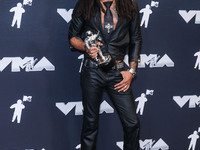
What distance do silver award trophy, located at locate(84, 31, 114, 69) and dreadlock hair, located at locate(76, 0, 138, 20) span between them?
28 centimetres

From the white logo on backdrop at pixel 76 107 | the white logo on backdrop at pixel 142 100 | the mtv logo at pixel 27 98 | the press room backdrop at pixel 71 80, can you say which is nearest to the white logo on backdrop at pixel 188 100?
the press room backdrop at pixel 71 80

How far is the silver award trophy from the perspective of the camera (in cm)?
217

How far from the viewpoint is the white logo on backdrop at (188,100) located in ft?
10.3

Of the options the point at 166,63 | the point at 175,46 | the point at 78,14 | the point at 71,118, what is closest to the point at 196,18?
the point at 175,46

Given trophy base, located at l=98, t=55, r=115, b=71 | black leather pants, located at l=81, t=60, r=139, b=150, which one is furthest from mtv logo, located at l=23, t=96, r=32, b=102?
trophy base, located at l=98, t=55, r=115, b=71

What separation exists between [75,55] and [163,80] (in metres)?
1.04

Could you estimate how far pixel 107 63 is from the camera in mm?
2242

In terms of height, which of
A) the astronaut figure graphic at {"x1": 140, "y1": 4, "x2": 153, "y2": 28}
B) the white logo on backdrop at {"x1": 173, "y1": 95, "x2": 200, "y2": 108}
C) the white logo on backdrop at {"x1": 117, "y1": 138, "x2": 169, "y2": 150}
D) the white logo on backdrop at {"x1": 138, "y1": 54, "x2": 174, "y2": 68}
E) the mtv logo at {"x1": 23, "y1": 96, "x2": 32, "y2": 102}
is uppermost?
the astronaut figure graphic at {"x1": 140, "y1": 4, "x2": 153, "y2": 28}

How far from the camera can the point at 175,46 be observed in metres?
3.05

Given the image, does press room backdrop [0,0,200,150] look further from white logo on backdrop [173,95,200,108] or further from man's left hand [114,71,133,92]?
man's left hand [114,71,133,92]

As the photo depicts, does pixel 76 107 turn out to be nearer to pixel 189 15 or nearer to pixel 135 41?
pixel 135 41

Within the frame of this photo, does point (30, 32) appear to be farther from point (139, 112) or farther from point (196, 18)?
point (196, 18)

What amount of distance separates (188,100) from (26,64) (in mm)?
1893

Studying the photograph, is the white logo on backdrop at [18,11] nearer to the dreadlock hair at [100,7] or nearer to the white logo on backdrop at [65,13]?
the white logo on backdrop at [65,13]
